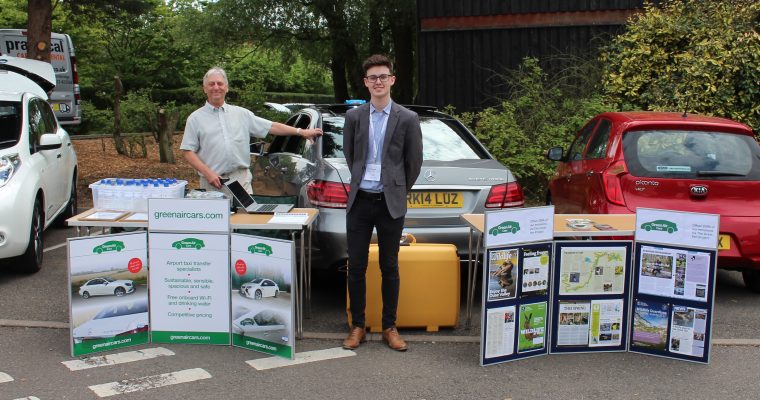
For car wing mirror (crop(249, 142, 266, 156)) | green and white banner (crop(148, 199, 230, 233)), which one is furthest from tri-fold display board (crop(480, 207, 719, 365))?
car wing mirror (crop(249, 142, 266, 156))

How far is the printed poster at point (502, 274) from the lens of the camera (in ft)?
16.1

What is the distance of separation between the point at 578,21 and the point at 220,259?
404 inches

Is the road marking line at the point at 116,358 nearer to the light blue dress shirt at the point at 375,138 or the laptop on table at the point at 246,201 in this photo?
the laptop on table at the point at 246,201

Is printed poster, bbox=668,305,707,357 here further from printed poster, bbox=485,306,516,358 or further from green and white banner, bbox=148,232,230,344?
green and white banner, bbox=148,232,230,344

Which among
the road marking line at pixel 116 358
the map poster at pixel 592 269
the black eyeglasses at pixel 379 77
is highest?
the black eyeglasses at pixel 379 77

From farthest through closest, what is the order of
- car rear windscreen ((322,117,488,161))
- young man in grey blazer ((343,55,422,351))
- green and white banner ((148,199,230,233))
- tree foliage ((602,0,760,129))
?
tree foliage ((602,0,760,129))
car rear windscreen ((322,117,488,161))
green and white banner ((148,199,230,233))
young man in grey blazer ((343,55,422,351))

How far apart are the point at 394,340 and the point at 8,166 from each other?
4067mm

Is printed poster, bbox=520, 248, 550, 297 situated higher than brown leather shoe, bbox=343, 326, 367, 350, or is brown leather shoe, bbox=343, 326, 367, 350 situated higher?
printed poster, bbox=520, 248, 550, 297

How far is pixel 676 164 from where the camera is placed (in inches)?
252

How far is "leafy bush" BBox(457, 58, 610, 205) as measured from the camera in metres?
10.8

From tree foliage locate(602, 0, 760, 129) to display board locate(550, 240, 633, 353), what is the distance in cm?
628

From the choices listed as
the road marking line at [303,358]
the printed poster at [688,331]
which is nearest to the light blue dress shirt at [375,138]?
the road marking line at [303,358]

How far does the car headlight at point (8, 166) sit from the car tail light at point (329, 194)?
9.62 feet

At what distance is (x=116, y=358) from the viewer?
16.5 feet
